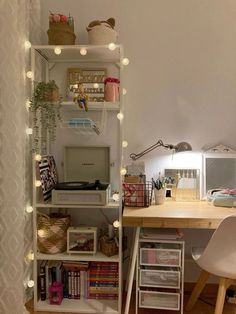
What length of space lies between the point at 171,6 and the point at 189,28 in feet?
0.68

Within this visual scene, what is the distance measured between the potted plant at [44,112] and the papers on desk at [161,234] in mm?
931

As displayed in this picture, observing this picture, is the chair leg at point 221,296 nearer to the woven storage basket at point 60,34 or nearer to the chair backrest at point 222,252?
the chair backrest at point 222,252

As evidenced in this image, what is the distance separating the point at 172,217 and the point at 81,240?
2.27ft

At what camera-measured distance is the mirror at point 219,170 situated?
227cm

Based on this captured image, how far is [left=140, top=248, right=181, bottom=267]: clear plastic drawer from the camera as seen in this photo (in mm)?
1928

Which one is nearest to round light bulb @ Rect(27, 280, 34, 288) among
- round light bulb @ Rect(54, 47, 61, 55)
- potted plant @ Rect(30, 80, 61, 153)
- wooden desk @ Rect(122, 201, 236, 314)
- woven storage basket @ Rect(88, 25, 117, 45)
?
wooden desk @ Rect(122, 201, 236, 314)

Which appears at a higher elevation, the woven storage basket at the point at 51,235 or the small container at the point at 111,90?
the small container at the point at 111,90

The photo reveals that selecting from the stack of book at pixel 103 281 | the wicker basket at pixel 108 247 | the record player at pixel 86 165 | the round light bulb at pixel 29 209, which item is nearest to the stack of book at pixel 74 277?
the stack of book at pixel 103 281

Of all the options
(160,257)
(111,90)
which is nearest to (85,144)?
(111,90)

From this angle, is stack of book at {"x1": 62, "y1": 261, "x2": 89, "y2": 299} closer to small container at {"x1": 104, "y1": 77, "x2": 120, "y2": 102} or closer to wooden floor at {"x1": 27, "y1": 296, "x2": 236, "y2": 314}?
wooden floor at {"x1": 27, "y1": 296, "x2": 236, "y2": 314}

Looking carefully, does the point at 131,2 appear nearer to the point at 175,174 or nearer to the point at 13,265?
the point at 175,174

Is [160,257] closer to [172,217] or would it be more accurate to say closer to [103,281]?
[172,217]

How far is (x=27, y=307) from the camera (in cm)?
214

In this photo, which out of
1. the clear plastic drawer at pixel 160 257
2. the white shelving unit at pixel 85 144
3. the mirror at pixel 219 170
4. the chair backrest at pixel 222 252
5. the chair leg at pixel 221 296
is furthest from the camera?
the mirror at pixel 219 170
